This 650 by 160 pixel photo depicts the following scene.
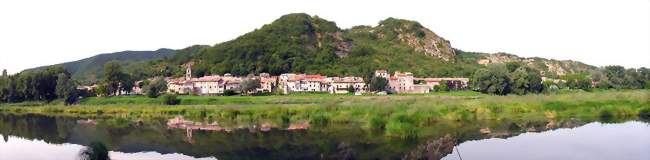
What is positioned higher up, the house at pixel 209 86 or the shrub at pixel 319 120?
the house at pixel 209 86

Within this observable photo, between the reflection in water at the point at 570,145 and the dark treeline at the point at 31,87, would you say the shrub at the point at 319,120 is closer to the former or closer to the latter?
the reflection in water at the point at 570,145

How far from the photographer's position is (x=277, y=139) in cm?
3031

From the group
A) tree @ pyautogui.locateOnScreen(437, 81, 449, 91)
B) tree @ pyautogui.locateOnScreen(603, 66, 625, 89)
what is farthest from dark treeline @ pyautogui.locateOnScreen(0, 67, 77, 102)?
tree @ pyautogui.locateOnScreen(603, 66, 625, 89)

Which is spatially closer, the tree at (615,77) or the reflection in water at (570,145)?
the reflection in water at (570,145)

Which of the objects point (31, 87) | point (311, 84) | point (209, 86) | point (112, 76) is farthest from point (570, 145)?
point (209, 86)

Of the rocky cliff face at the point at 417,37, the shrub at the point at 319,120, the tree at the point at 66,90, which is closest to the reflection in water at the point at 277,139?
the shrub at the point at 319,120

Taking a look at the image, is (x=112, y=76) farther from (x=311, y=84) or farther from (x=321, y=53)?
(x=321, y=53)

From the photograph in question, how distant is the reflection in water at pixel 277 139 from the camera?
2500cm

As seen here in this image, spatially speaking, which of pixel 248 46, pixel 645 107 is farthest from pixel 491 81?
pixel 248 46

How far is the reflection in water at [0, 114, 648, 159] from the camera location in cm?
2500

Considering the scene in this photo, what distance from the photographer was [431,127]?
3244cm

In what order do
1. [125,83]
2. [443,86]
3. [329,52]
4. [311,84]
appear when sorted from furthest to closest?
[329,52] → [311,84] → [125,83] → [443,86]

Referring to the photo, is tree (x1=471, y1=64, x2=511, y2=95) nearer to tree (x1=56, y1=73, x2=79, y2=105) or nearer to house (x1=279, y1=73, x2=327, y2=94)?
house (x1=279, y1=73, x2=327, y2=94)

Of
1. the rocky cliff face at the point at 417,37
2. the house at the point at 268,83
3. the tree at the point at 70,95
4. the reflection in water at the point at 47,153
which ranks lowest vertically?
the reflection in water at the point at 47,153
